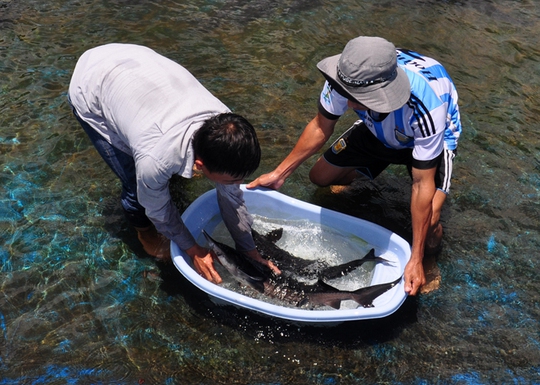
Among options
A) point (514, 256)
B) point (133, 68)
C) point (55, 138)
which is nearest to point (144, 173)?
point (133, 68)

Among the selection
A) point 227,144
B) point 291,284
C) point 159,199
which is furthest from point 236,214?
point 227,144

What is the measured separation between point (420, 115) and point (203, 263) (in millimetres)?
1895

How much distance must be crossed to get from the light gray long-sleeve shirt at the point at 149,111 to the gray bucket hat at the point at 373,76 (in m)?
0.84

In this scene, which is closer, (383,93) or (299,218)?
(383,93)

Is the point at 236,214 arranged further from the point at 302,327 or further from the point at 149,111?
the point at 149,111

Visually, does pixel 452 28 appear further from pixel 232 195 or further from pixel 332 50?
pixel 232 195

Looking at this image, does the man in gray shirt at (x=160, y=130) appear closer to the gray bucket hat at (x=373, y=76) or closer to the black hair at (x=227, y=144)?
the black hair at (x=227, y=144)

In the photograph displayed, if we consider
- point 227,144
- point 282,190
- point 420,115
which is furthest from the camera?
point 282,190

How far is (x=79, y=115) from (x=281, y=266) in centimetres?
197

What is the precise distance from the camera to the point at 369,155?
449 centimetres

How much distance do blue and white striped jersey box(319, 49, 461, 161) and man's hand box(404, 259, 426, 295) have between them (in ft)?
2.51

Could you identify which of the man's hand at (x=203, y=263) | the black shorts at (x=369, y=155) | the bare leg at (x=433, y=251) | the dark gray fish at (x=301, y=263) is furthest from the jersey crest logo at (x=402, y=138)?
the man's hand at (x=203, y=263)

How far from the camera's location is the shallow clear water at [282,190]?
373cm

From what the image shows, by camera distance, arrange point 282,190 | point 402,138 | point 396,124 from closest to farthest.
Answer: point 396,124 → point 402,138 → point 282,190
